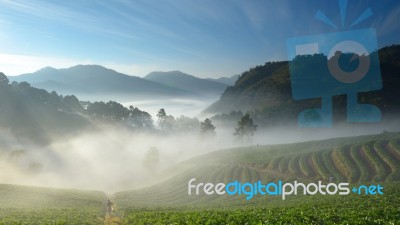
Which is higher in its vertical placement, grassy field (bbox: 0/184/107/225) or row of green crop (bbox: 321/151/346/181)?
row of green crop (bbox: 321/151/346/181)

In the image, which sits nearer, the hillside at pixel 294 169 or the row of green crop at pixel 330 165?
the hillside at pixel 294 169

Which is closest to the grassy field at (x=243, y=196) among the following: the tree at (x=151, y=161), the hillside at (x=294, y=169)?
the hillside at (x=294, y=169)

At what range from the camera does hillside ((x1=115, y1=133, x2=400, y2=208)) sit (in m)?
68.9

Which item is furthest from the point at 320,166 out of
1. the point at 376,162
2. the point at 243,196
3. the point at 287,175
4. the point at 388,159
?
the point at 243,196

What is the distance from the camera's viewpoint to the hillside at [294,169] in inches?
2714

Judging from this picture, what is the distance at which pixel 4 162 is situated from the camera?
155375 millimetres

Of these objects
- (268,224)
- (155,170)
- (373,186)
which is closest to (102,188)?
(155,170)

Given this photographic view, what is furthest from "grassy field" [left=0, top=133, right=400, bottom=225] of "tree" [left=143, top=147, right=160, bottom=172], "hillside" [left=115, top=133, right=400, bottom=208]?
"tree" [left=143, top=147, right=160, bottom=172]

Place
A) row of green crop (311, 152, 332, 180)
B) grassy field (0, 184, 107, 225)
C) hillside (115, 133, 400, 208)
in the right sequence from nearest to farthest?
grassy field (0, 184, 107, 225) → hillside (115, 133, 400, 208) → row of green crop (311, 152, 332, 180)

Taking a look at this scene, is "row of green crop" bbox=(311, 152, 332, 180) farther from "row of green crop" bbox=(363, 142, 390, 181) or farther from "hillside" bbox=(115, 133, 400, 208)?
"row of green crop" bbox=(363, 142, 390, 181)

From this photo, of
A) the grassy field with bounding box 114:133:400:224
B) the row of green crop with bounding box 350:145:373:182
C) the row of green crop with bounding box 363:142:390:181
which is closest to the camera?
the grassy field with bounding box 114:133:400:224

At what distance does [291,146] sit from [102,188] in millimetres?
80135

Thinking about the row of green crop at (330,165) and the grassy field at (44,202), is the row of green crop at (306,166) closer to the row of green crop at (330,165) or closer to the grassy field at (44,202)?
the row of green crop at (330,165)

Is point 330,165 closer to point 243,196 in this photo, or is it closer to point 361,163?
point 361,163
